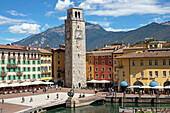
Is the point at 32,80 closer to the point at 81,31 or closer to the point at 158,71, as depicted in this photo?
the point at 81,31

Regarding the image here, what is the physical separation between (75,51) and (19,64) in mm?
19429

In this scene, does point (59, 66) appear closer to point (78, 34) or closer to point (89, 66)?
point (89, 66)

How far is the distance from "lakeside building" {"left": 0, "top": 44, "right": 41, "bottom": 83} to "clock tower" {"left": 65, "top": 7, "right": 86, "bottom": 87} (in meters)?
10.2

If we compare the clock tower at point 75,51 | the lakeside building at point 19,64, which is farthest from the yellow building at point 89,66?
the lakeside building at point 19,64

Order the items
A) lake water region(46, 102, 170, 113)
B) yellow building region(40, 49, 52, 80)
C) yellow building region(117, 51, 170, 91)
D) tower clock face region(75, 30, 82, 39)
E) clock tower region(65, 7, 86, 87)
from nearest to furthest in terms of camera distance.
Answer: lake water region(46, 102, 170, 113) < yellow building region(117, 51, 170, 91) < clock tower region(65, 7, 86, 87) < tower clock face region(75, 30, 82, 39) < yellow building region(40, 49, 52, 80)

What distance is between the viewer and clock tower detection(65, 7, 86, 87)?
3442 inches

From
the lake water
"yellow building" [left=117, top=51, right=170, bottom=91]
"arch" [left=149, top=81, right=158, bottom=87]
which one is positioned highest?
"yellow building" [left=117, top=51, right=170, bottom=91]

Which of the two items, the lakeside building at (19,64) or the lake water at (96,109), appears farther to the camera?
the lakeside building at (19,64)

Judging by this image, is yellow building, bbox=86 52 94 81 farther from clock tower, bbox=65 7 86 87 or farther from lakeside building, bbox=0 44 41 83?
lakeside building, bbox=0 44 41 83

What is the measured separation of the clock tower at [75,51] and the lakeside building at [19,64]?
1015cm

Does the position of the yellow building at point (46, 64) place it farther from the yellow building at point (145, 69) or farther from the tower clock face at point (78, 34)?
the yellow building at point (145, 69)

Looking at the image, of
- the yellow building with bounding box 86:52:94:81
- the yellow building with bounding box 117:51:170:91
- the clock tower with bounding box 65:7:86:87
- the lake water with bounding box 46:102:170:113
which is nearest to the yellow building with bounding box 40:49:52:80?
the clock tower with bounding box 65:7:86:87

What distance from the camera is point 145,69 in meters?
71.3

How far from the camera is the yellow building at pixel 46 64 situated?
8894 centimetres
